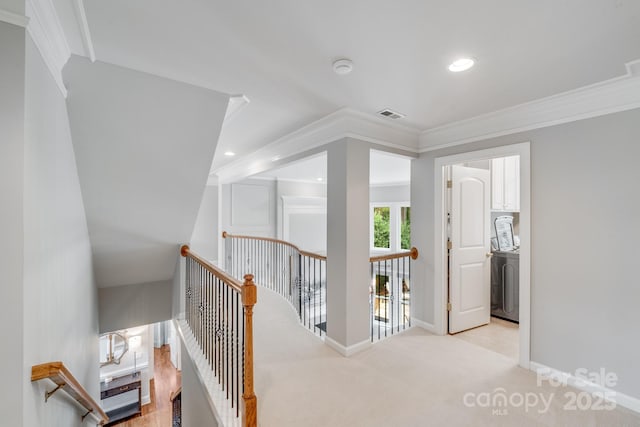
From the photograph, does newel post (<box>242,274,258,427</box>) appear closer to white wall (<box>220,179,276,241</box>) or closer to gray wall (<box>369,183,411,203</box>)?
white wall (<box>220,179,276,241</box>)

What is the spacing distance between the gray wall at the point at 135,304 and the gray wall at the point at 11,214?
3201mm

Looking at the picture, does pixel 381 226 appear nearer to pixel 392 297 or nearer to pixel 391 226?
pixel 391 226

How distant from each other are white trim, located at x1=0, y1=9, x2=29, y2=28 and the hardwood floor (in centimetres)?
661

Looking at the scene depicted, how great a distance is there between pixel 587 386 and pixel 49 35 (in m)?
4.36

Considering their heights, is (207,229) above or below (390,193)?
below

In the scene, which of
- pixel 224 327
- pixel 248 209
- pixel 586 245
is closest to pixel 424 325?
pixel 586 245

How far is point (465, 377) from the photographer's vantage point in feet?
7.82

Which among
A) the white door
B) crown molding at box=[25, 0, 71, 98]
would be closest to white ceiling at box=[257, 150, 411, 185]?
the white door

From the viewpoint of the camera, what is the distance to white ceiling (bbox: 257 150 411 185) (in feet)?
15.3

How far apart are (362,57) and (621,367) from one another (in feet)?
9.79

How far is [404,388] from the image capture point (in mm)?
2223

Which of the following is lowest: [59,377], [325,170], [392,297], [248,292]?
[392,297]

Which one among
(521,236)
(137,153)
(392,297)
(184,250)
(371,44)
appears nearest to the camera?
(371,44)

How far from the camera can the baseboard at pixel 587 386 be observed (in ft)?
6.54
